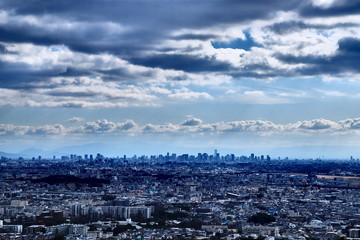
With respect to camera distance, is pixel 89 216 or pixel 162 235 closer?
pixel 162 235

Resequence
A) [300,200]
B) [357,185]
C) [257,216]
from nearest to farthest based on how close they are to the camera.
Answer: [257,216], [300,200], [357,185]

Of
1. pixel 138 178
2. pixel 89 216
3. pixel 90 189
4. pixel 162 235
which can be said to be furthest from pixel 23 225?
pixel 138 178

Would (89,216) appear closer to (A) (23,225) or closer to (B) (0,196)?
→ (A) (23,225)

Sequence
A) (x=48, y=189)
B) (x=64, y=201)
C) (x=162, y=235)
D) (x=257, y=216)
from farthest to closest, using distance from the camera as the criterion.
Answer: (x=48, y=189)
(x=64, y=201)
(x=257, y=216)
(x=162, y=235)

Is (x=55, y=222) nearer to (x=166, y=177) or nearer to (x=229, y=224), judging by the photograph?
(x=229, y=224)

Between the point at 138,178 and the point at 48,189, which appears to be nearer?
the point at 48,189

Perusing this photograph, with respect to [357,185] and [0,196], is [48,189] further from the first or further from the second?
[357,185]

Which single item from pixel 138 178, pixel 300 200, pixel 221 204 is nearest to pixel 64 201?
pixel 221 204

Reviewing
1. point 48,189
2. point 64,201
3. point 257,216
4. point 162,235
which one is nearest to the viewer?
point 162,235

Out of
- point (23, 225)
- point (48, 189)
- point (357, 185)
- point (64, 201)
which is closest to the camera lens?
point (23, 225)
